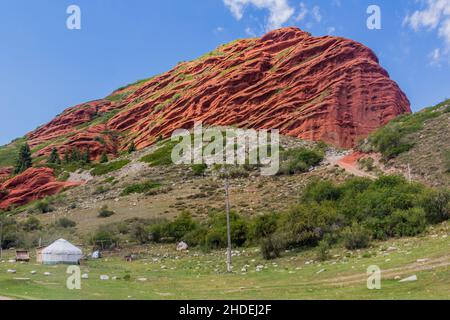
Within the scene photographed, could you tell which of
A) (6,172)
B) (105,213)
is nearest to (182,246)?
(105,213)

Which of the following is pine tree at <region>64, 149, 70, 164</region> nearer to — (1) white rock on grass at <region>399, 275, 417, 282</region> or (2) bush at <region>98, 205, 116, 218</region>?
(2) bush at <region>98, 205, 116, 218</region>

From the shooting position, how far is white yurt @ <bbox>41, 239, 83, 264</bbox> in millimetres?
27219

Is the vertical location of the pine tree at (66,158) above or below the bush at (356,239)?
above

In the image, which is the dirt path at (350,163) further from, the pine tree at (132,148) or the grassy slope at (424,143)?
the pine tree at (132,148)

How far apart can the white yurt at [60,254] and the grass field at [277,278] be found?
0.85m

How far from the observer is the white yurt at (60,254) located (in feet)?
89.3

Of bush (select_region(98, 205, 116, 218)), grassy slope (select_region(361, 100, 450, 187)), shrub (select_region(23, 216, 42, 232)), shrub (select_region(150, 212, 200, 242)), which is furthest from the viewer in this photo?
bush (select_region(98, 205, 116, 218))

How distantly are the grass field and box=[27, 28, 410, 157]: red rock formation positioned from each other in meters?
54.0

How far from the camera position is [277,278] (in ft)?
61.6

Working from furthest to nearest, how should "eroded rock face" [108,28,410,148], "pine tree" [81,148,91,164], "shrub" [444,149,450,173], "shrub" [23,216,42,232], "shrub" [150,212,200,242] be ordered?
"pine tree" [81,148,91,164], "eroded rock face" [108,28,410,148], "shrub" [23,216,42,232], "shrub" [150,212,200,242], "shrub" [444,149,450,173]

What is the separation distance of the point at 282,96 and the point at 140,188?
1550 inches

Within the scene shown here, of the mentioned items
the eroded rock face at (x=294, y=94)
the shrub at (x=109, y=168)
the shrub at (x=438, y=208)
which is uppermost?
the eroded rock face at (x=294, y=94)

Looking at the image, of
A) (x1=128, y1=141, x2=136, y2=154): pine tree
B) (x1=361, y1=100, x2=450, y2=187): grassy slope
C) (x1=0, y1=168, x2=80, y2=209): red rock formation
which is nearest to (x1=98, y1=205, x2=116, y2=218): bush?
(x1=361, y1=100, x2=450, y2=187): grassy slope

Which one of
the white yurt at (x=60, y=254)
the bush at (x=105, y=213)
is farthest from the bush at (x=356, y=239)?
the bush at (x=105, y=213)
